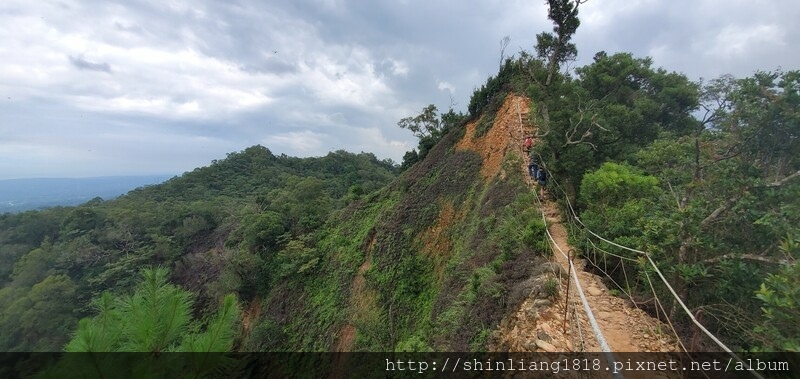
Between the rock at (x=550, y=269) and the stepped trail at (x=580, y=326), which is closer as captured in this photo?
the stepped trail at (x=580, y=326)

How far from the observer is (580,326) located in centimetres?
482

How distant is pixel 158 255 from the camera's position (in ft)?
91.6

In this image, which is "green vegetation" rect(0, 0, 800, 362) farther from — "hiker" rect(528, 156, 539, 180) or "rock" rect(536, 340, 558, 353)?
"rock" rect(536, 340, 558, 353)

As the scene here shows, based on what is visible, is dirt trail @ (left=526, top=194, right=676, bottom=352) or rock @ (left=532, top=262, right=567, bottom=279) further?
rock @ (left=532, top=262, right=567, bottom=279)

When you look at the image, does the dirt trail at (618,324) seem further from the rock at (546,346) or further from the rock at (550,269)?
the rock at (546,346)

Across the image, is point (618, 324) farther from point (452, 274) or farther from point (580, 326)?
point (452, 274)

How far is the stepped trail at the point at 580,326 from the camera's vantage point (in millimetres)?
4660

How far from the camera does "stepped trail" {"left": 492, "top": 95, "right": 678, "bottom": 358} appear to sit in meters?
4.66

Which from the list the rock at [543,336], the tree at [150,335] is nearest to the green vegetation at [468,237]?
the tree at [150,335]

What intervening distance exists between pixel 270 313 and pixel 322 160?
42.5 m

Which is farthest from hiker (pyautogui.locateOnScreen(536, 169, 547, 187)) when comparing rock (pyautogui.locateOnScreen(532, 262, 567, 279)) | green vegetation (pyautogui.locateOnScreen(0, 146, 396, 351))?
green vegetation (pyautogui.locateOnScreen(0, 146, 396, 351))

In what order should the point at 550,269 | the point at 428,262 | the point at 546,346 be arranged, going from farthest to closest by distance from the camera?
the point at 428,262
the point at 550,269
the point at 546,346

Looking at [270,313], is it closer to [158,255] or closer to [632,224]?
[158,255]

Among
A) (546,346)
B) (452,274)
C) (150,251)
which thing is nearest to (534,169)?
(452,274)
